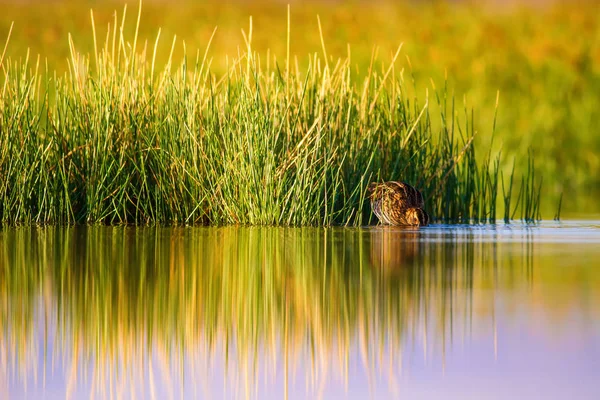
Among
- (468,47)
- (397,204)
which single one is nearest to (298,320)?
(397,204)

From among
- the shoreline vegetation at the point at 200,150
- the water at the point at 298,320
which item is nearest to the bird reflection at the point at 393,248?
the water at the point at 298,320

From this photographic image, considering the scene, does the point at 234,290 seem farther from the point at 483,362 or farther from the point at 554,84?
the point at 554,84

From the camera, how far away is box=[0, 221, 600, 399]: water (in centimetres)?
326

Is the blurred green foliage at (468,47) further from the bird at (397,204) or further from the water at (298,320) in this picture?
the water at (298,320)

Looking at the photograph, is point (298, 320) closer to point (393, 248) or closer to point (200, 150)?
point (393, 248)

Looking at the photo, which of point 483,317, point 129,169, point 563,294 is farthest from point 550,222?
point 483,317

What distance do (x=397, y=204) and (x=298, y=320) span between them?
4453mm

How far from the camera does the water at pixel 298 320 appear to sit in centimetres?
326

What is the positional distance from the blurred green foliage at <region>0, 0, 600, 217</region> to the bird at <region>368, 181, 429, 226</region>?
3955mm

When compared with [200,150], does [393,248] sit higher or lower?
lower

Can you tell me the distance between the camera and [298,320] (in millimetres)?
4250

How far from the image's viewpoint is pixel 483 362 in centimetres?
353

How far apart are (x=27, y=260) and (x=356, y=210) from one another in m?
3.64

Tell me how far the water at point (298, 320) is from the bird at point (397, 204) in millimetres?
1341
